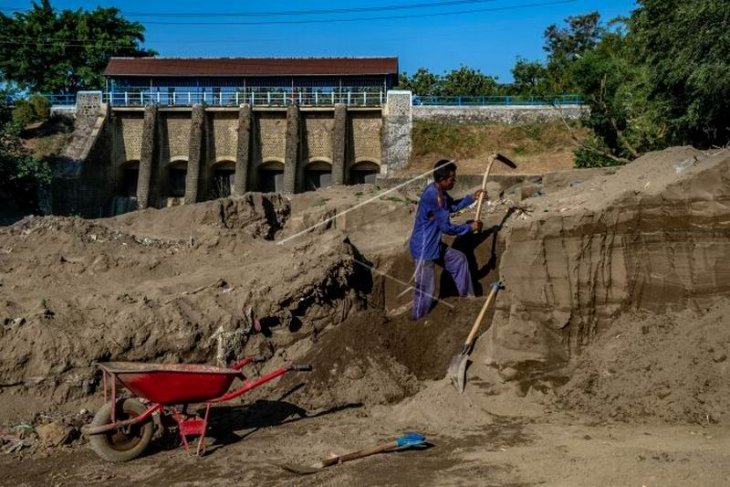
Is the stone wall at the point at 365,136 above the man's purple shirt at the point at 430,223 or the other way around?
above

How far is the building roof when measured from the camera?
37438mm

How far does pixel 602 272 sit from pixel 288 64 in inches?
1303

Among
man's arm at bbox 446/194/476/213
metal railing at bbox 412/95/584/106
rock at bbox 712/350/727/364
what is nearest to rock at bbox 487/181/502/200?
man's arm at bbox 446/194/476/213

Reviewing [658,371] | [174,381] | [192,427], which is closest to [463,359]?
[658,371]

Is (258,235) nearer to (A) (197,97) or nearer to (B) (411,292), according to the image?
(B) (411,292)

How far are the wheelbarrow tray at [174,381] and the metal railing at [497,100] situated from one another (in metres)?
29.7

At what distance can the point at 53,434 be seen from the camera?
6.70 m

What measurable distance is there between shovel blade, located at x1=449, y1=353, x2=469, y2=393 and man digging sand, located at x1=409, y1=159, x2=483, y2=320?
3.75ft

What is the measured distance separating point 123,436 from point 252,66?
34.0m

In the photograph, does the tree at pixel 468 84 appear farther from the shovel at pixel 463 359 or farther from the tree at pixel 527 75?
the shovel at pixel 463 359

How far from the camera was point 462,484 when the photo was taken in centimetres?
516

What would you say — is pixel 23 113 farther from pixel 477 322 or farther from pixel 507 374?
pixel 507 374

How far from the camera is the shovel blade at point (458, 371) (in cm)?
727

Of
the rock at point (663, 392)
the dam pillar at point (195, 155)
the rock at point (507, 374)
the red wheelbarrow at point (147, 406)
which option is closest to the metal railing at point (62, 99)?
the dam pillar at point (195, 155)
